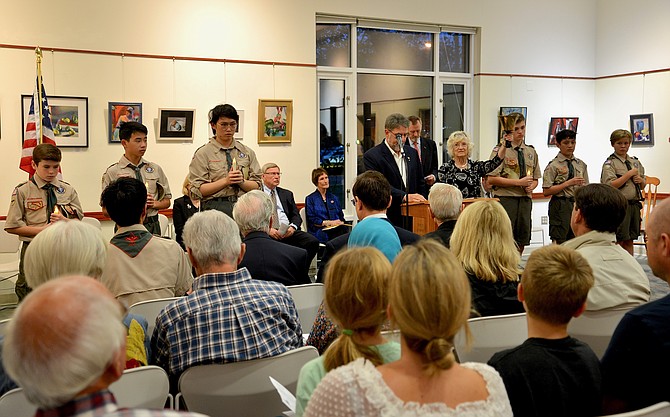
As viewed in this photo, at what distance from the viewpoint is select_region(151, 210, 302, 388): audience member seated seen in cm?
239

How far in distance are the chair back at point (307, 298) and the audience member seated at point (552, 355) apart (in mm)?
1549

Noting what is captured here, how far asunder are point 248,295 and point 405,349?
3.63 ft

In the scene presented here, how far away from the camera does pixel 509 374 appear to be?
1877 mm

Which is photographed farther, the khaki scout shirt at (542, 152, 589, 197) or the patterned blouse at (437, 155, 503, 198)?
the khaki scout shirt at (542, 152, 589, 197)

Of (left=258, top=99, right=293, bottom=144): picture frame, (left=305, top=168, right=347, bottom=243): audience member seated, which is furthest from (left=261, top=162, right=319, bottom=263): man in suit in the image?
(left=258, top=99, right=293, bottom=144): picture frame

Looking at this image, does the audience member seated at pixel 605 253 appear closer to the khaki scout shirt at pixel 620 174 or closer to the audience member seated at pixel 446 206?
the audience member seated at pixel 446 206

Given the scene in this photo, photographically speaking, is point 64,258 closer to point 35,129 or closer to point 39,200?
point 39,200

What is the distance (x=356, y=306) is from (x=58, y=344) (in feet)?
2.66

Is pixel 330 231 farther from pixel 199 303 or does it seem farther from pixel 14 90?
pixel 199 303

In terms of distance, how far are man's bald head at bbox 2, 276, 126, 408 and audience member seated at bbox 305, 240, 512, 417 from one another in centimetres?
54

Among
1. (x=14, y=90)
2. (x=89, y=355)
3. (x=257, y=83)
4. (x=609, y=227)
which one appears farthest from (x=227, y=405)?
(x=257, y=83)

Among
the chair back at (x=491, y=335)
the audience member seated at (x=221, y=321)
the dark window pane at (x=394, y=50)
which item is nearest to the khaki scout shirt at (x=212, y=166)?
the audience member seated at (x=221, y=321)

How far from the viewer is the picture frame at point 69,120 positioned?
714 centimetres

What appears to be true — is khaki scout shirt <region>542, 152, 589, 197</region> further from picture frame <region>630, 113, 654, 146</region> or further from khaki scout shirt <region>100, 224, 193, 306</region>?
khaki scout shirt <region>100, 224, 193, 306</region>
